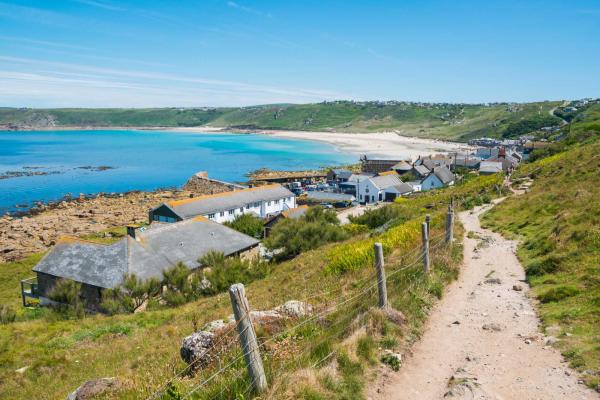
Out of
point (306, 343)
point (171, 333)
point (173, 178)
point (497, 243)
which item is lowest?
point (173, 178)

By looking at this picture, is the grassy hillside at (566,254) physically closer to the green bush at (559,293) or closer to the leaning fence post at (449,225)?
the green bush at (559,293)

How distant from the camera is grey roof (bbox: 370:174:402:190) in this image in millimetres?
65488

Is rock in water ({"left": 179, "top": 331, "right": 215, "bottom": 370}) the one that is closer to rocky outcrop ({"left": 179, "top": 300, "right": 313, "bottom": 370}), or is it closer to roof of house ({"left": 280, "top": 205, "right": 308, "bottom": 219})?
rocky outcrop ({"left": 179, "top": 300, "right": 313, "bottom": 370})

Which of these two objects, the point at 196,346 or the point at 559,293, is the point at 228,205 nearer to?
the point at 559,293

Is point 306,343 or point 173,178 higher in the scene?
point 306,343

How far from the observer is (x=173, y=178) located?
104625 mm

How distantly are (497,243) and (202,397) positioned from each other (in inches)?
594

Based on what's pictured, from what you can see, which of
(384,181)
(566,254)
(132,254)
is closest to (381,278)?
(566,254)

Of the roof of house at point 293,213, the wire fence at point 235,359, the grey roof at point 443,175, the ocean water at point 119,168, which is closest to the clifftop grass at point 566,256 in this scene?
the wire fence at point 235,359

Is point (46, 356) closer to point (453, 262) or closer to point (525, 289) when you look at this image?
point (453, 262)

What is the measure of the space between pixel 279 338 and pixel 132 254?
756 inches

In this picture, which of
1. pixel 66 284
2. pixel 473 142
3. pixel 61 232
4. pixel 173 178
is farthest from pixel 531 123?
pixel 66 284

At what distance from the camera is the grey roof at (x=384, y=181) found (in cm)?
6549

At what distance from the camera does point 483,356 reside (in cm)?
782
